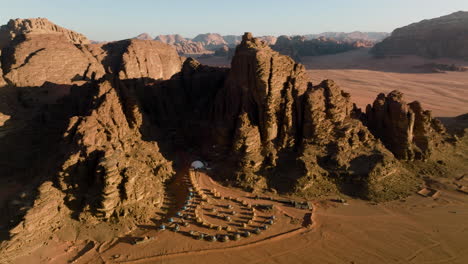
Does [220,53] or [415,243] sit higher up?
[220,53]

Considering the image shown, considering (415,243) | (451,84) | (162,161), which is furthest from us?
(451,84)

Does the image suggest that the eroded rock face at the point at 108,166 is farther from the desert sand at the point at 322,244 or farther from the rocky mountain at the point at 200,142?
the desert sand at the point at 322,244

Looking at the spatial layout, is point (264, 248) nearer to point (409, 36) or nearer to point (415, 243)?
point (415, 243)

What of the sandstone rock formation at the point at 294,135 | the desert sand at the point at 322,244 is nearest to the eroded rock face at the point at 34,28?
the sandstone rock formation at the point at 294,135

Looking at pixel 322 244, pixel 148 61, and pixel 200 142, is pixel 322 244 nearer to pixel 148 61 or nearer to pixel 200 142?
pixel 200 142

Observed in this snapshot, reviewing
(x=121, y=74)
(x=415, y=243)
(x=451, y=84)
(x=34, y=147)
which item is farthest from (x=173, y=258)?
(x=451, y=84)

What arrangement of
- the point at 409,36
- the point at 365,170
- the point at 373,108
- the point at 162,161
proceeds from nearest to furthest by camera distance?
the point at 365,170
the point at 162,161
the point at 373,108
the point at 409,36
